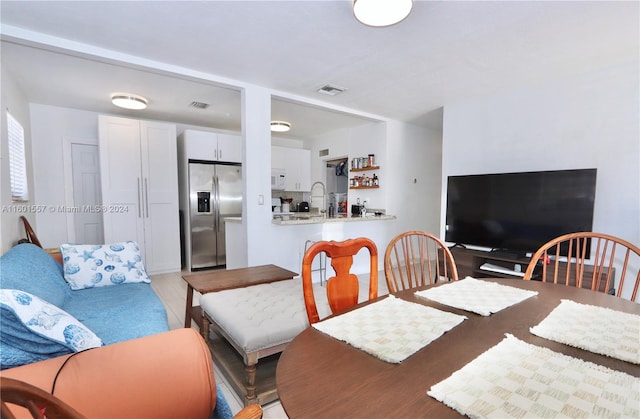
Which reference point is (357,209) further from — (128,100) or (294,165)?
(128,100)

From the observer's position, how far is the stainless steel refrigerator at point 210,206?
4.45m

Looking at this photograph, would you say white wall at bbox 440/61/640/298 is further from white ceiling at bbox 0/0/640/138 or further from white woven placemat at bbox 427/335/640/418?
white woven placemat at bbox 427/335/640/418

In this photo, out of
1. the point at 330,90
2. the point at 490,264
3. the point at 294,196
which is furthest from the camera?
the point at 294,196

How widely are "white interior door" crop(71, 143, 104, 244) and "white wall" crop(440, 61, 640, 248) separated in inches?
204

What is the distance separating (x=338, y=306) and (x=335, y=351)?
414mm

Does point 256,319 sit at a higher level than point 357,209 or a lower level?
lower

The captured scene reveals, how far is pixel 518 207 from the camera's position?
2.97 metres

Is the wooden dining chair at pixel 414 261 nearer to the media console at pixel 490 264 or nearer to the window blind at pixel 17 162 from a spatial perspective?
the media console at pixel 490 264

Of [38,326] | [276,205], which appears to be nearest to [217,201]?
[276,205]

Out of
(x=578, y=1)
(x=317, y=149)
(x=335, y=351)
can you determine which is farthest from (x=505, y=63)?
(x=317, y=149)

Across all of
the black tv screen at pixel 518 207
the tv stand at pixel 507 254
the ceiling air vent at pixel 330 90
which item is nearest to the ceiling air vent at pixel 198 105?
the ceiling air vent at pixel 330 90

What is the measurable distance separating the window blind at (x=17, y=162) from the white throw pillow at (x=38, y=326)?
8.64ft

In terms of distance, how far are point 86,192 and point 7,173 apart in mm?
1845

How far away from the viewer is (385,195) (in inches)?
183
